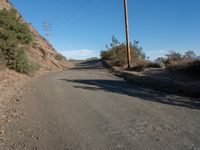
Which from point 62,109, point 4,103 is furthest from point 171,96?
point 4,103

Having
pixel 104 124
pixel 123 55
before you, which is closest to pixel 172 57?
pixel 123 55

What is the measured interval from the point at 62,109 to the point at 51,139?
3.31 m

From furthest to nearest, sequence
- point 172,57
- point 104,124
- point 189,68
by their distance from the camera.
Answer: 1. point 172,57
2. point 189,68
3. point 104,124

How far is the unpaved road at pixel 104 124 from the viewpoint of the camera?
6.20 metres

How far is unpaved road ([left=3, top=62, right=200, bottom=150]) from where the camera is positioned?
6195mm

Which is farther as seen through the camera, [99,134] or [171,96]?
[171,96]

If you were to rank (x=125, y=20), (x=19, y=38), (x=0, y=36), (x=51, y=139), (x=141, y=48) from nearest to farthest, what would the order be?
1. (x=51, y=139)
2. (x=0, y=36)
3. (x=19, y=38)
4. (x=125, y=20)
5. (x=141, y=48)

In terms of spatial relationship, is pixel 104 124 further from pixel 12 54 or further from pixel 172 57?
pixel 172 57

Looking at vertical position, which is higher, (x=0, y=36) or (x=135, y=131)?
(x=0, y=36)

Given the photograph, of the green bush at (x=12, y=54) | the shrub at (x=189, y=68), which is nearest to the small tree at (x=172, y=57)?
the shrub at (x=189, y=68)

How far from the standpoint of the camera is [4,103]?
11.2 m

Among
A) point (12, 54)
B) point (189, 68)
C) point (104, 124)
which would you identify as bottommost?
point (104, 124)

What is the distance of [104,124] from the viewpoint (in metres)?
7.81

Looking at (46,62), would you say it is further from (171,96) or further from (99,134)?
(99,134)
